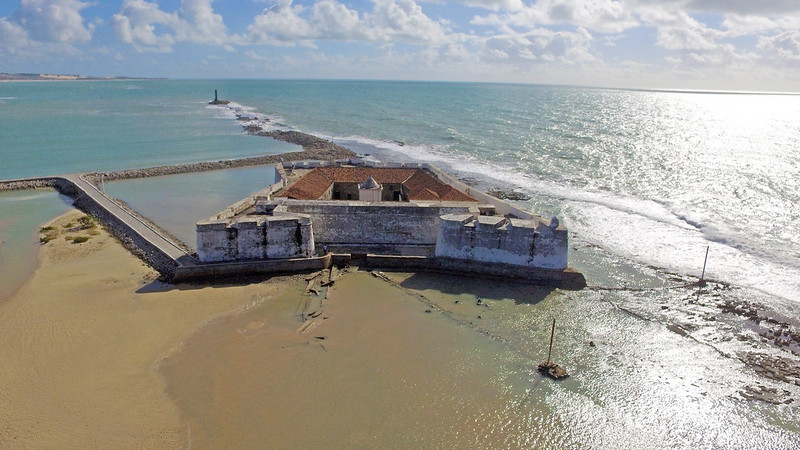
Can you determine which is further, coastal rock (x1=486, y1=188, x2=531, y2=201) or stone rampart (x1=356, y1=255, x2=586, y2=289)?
coastal rock (x1=486, y1=188, x2=531, y2=201)

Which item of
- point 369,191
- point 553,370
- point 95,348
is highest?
point 369,191

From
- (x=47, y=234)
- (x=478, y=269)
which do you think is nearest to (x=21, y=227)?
(x=47, y=234)

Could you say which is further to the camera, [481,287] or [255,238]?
[255,238]

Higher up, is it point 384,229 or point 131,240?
point 384,229

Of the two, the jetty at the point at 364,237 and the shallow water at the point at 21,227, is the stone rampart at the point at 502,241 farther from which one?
the shallow water at the point at 21,227

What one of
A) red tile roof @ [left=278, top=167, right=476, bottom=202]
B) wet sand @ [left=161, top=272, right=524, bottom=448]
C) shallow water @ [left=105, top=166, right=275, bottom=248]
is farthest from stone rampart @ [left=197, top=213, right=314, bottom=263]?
shallow water @ [left=105, top=166, right=275, bottom=248]

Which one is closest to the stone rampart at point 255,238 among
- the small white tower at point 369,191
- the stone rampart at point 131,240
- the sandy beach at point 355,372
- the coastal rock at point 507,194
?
the sandy beach at point 355,372

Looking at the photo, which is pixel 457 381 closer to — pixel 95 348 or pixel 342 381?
pixel 342 381

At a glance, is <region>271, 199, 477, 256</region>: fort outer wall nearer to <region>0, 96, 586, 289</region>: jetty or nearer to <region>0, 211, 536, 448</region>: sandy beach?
<region>0, 96, 586, 289</region>: jetty
